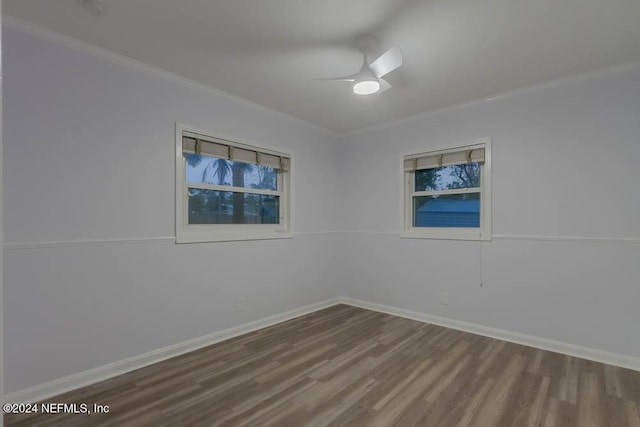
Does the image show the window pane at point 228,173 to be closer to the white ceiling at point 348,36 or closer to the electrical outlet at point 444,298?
the white ceiling at point 348,36

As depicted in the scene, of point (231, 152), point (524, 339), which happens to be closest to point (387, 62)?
point (231, 152)

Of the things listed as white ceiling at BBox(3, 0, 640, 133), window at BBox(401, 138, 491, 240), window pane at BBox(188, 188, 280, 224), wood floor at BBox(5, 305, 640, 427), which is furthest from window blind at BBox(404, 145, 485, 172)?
wood floor at BBox(5, 305, 640, 427)

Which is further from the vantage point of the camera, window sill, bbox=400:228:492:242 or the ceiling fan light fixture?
window sill, bbox=400:228:492:242

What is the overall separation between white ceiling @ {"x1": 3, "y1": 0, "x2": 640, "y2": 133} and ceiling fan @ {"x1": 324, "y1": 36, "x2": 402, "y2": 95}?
0.09 meters

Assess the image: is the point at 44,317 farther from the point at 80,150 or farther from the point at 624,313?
the point at 624,313

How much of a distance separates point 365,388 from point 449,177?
2.53 metres

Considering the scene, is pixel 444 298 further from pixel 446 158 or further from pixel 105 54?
pixel 105 54

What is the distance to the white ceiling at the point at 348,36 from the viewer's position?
6.90ft

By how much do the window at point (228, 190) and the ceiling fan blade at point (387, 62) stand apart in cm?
173

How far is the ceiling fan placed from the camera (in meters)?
2.30

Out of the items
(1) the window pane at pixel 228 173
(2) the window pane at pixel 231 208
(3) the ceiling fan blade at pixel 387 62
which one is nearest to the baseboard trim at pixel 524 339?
(2) the window pane at pixel 231 208

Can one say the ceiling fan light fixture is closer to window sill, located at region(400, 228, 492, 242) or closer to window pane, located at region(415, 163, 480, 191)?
window pane, located at region(415, 163, 480, 191)

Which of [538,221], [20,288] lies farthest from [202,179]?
[538,221]

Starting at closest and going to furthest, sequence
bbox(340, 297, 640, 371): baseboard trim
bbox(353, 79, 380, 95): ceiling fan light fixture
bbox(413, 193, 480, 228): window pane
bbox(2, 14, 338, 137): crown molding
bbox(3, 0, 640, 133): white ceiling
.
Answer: bbox(3, 0, 640, 133): white ceiling, bbox(2, 14, 338, 137): crown molding, bbox(353, 79, 380, 95): ceiling fan light fixture, bbox(340, 297, 640, 371): baseboard trim, bbox(413, 193, 480, 228): window pane
